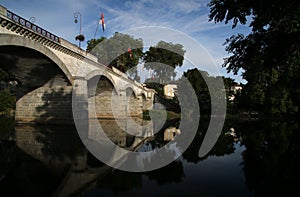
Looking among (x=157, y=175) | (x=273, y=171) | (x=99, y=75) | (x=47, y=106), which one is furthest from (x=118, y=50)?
(x=273, y=171)

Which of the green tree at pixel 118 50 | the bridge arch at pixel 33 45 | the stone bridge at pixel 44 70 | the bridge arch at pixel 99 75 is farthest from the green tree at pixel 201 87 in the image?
the bridge arch at pixel 33 45

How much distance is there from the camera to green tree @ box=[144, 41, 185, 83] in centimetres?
6844

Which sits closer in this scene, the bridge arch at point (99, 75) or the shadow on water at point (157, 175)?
the shadow on water at point (157, 175)

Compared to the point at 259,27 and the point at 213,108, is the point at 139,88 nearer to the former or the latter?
the point at 213,108

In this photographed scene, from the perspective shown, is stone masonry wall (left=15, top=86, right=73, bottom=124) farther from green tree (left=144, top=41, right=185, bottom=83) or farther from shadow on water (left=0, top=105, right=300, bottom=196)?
green tree (left=144, top=41, right=185, bottom=83)

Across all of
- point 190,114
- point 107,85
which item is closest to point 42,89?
point 107,85

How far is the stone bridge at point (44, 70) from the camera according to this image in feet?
44.9

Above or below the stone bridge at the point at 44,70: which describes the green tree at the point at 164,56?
above

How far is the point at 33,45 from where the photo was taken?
14602 mm

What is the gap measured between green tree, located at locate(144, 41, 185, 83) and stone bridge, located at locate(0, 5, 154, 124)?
4141 cm

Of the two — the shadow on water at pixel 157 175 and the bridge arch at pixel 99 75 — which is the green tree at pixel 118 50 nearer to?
the bridge arch at pixel 99 75

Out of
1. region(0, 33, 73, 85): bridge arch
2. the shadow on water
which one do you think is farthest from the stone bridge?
the shadow on water

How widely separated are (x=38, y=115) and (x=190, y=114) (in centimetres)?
2917

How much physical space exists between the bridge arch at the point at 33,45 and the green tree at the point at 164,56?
2008 inches
